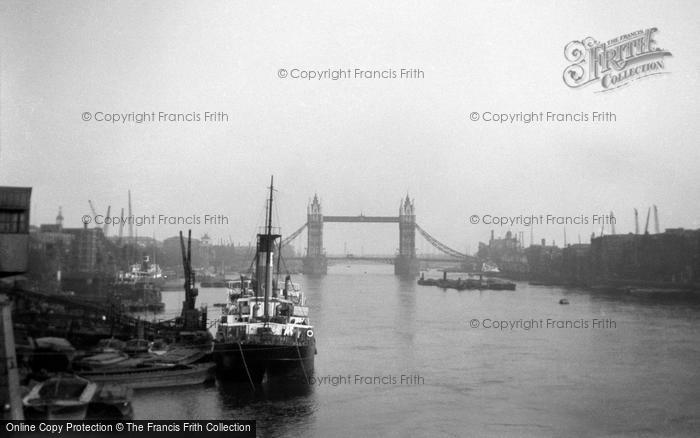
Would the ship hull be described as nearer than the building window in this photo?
No

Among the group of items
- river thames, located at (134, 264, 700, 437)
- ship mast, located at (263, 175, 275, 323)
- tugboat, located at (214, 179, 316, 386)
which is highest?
ship mast, located at (263, 175, 275, 323)

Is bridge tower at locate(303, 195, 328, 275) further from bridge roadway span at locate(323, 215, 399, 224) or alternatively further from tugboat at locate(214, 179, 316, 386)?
tugboat at locate(214, 179, 316, 386)

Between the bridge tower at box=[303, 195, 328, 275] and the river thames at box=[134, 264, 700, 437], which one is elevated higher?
the bridge tower at box=[303, 195, 328, 275]

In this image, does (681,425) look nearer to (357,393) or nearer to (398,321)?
(357,393)

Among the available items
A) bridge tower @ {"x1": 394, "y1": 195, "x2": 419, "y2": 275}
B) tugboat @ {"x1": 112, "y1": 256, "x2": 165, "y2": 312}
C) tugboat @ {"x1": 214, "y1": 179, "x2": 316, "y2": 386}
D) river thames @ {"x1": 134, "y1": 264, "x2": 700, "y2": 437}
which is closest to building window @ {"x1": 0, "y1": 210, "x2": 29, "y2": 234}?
river thames @ {"x1": 134, "y1": 264, "x2": 700, "y2": 437}

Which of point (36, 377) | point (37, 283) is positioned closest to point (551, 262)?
point (37, 283)

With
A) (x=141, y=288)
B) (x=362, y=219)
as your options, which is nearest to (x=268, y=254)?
(x=141, y=288)

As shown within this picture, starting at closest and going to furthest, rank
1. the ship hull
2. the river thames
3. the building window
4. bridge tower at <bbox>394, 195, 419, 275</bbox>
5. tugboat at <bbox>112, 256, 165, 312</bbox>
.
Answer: the building window < the river thames < the ship hull < tugboat at <bbox>112, 256, 165, 312</bbox> < bridge tower at <bbox>394, 195, 419, 275</bbox>

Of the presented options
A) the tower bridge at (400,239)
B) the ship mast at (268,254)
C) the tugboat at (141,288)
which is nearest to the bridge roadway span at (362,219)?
the tower bridge at (400,239)

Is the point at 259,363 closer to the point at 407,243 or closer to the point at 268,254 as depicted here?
the point at 268,254
